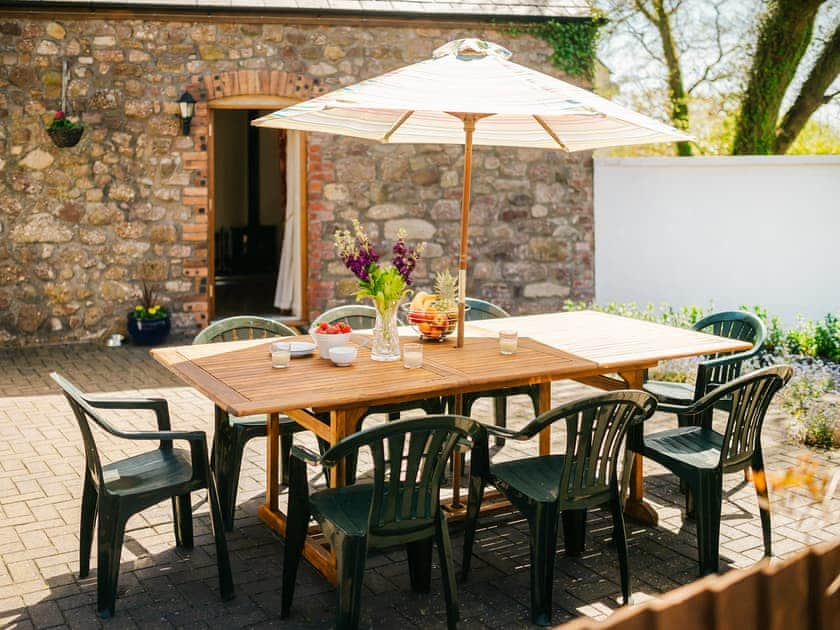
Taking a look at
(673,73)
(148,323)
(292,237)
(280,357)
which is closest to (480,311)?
(280,357)

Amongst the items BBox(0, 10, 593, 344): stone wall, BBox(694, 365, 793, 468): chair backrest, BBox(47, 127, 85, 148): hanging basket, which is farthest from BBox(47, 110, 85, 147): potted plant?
BBox(694, 365, 793, 468): chair backrest

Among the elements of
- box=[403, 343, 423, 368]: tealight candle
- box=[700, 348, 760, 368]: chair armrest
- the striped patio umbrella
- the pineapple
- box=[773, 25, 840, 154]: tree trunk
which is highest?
box=[773, 25, 840, 154]: tree trunk

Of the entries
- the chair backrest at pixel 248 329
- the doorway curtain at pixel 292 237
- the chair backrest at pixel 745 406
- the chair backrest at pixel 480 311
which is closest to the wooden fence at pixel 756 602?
the chair backrest at pixel 745 406

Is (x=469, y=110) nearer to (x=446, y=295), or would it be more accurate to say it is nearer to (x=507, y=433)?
(x=446, y=295)

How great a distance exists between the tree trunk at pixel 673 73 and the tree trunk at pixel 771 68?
1334 mm

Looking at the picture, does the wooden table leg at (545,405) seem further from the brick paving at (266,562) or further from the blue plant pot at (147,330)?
the blue plant pot at (147,330)

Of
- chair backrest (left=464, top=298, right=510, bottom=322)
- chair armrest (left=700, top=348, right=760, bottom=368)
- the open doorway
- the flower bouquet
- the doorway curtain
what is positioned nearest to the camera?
the flower bouquet

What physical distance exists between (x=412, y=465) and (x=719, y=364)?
225 centimetres

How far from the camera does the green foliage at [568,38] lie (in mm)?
9633

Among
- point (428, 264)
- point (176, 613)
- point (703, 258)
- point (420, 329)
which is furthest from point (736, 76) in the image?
point (176, 613)

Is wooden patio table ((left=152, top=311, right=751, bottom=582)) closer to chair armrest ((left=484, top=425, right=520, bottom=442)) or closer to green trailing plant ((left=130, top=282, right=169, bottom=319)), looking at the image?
chair armrest ((left=484, top=425, right=520, bottom=442))

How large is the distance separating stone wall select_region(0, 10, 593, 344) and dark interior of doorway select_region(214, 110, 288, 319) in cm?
430

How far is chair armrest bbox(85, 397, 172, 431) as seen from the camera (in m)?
3.81

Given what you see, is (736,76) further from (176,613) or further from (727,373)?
(176,613)
